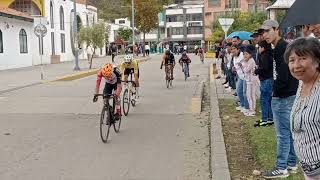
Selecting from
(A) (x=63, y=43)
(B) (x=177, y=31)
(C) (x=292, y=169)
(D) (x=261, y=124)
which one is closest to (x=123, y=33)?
(B) (x=177, y=31)

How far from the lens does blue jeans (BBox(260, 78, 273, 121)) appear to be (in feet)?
30.5

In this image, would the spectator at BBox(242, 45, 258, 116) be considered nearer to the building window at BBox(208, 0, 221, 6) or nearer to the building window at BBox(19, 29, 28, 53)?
the building window at BBox(19, 29, 28, 53)

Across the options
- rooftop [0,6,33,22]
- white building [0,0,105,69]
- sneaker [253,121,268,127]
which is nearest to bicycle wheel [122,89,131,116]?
sneaker [253,121,268,127]

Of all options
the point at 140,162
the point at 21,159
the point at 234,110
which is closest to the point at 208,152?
the point at 140,162

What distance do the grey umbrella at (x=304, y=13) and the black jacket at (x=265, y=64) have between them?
3.71 metres

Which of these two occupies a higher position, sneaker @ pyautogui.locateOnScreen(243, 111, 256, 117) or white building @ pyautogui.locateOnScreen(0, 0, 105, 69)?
white building @ pyautogui.locateOnScreen(0, 0, 105, 69)

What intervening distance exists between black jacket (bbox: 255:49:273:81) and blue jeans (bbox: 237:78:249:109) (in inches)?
114

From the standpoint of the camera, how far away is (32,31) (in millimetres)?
45000

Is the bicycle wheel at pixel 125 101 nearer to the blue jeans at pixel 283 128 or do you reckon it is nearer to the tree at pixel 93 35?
the blue jeans at pixel 283 128

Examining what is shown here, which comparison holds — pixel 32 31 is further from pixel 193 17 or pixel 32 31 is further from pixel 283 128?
pixel 193 17

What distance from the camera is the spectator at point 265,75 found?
852cm

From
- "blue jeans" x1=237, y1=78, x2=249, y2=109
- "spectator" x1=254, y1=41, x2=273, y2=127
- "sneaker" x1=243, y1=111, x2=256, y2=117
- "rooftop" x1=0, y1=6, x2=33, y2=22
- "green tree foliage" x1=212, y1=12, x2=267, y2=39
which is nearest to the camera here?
"spectator" x1=254, y1=41, x2=273, y2=127

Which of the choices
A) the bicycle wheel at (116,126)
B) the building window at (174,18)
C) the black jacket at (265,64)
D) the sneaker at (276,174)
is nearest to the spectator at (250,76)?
the black jacket at (265,64)

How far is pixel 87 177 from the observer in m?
6.91
